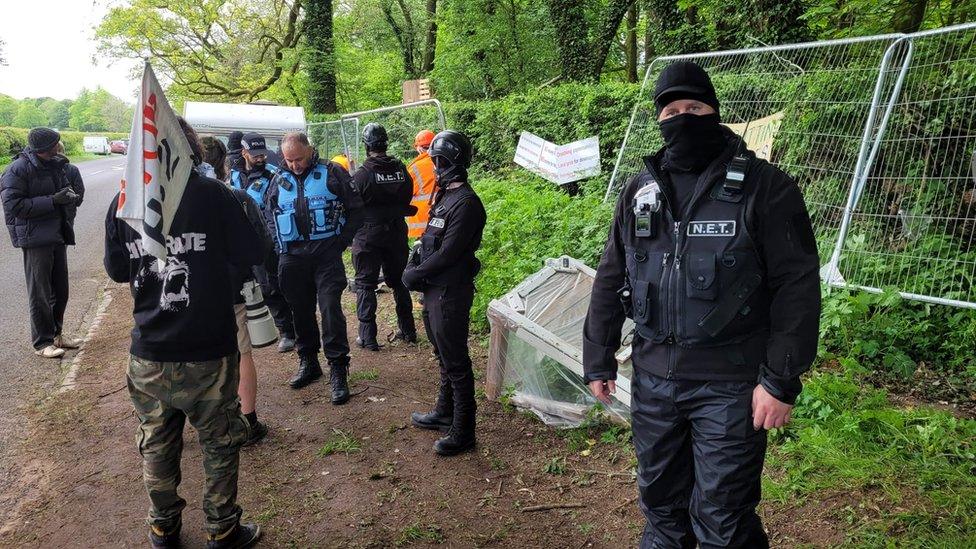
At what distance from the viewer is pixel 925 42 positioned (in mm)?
4961

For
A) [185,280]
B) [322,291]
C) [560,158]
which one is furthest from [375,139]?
[560,158]

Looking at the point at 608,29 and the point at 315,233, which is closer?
the point at 315,233

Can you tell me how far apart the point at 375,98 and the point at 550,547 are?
81.3ft

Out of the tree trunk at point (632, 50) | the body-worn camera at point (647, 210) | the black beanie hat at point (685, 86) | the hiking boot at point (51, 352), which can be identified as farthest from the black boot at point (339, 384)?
the tree trunk at point (632, 50)

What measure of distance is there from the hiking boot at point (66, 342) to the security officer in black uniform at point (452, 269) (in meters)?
4.38

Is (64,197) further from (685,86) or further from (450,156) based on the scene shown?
(685,86)

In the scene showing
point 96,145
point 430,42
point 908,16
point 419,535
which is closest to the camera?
point 419,535

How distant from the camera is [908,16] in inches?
296

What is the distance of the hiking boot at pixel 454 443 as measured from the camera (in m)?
4.31

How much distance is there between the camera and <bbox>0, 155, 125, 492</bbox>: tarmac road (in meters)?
5.02

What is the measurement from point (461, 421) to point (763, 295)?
2459 mm

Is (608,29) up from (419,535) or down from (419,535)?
up

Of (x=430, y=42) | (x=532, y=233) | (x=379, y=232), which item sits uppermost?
(x=430, y=42)

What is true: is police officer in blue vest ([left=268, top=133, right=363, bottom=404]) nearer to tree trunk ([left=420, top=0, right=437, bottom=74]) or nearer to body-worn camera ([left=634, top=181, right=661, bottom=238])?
body-worn camera ([left=634, top=181, right=661, bottom=238])
